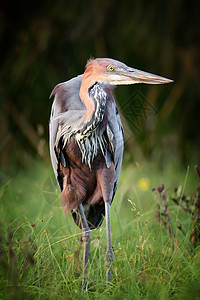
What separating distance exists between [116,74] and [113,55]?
142 inches

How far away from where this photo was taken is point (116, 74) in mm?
2846

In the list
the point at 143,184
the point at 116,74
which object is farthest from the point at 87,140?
the point at 143,184

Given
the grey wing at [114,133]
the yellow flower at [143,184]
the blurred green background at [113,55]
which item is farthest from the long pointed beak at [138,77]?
the blurred green background at [113,55]

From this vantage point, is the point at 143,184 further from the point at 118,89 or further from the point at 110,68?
the point at 110,68

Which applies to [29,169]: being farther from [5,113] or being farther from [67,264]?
[67,264]

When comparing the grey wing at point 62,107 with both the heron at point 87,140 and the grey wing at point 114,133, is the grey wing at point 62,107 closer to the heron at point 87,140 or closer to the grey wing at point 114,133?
the heron at point 87,140

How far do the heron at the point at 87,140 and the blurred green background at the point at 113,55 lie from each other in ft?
8.17

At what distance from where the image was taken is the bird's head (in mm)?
2816

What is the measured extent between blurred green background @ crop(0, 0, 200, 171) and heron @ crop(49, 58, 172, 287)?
249cm

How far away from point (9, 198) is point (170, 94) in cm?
Answer: 289

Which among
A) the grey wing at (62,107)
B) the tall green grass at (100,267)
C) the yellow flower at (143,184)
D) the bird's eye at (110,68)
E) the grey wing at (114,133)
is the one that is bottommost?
the yellow flower at (143,184)

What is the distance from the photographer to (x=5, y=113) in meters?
6.68

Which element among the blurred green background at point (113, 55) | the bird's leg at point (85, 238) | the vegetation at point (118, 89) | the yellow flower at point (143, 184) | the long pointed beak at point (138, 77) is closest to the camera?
the long pointed beak at point (138, 77)

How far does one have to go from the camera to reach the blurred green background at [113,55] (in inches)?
227
